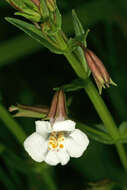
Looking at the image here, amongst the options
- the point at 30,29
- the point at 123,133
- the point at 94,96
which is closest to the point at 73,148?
the point at 94,96

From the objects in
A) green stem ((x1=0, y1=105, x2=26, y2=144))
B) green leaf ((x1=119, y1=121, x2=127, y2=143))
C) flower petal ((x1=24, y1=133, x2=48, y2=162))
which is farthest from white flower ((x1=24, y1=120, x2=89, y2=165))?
green stem ((x1=0, y1=105, x2=26, y2=144))

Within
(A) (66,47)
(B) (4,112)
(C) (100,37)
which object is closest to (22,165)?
(B) (4,112)

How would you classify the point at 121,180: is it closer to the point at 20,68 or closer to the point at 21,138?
the point at 21,138

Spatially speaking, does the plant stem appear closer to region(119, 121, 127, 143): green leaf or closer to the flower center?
region(119, 121, 127, 143): green leaf

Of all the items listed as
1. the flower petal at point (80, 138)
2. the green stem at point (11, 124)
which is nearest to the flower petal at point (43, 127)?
the flower petal at point (80, 138)

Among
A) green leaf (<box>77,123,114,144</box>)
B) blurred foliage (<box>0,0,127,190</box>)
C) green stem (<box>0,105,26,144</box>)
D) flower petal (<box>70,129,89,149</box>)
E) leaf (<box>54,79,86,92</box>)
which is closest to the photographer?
flower petal (<box>70,129,89,149</box>)
